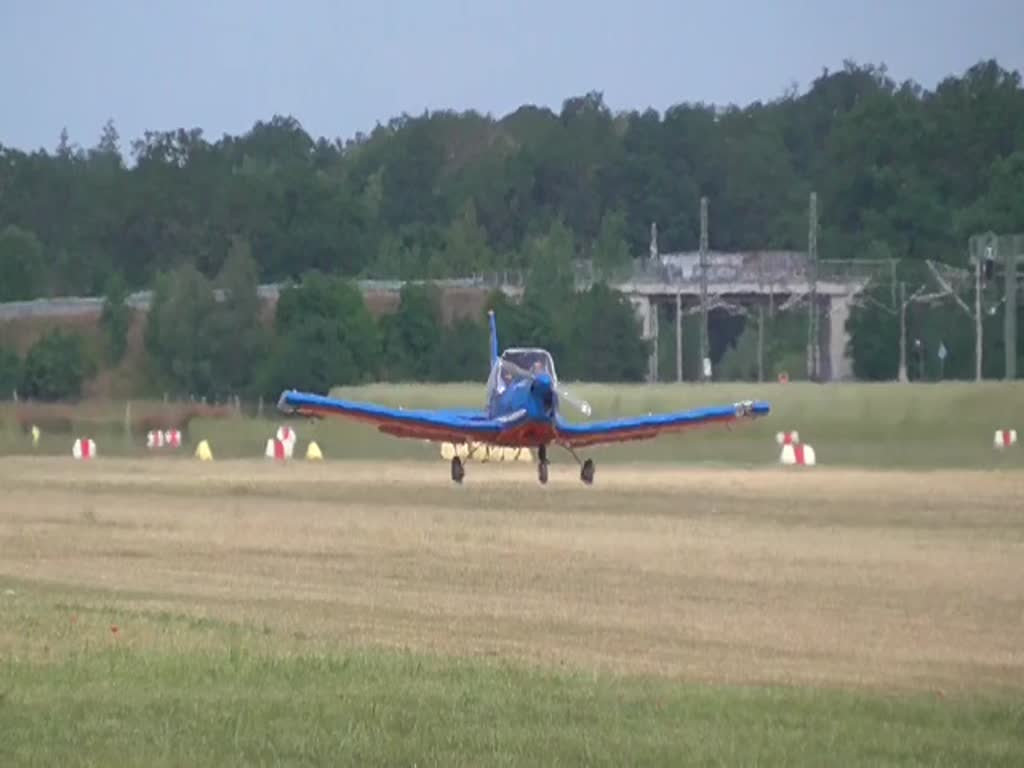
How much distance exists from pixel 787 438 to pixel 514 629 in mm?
30968

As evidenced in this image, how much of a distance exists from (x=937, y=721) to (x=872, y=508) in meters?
16.2

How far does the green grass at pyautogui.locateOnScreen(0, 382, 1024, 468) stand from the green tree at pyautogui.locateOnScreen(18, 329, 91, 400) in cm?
1015

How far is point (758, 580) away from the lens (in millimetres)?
20344

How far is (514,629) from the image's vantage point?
16.9 meters

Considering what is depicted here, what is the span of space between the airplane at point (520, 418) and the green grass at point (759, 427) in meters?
5.32

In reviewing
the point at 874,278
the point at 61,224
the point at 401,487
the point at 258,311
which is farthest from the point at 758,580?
the point at 61,224

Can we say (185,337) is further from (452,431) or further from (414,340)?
(452,431)

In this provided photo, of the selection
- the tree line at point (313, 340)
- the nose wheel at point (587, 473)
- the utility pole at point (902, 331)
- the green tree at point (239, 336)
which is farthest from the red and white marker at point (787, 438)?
the green tree at point (239, 336)

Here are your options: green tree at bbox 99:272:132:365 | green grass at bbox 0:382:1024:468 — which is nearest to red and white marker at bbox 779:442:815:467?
green grass at bbox 0:382:1024:468

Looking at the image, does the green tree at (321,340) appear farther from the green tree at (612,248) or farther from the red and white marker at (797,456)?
the red and white marker at (797,456)

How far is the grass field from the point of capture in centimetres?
1208

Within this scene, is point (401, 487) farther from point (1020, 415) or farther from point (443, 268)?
point (443, 268)

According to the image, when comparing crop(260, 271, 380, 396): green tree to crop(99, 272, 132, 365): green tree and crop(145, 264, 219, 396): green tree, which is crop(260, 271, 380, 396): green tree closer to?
crop(145, 264, 219, 396): green tree

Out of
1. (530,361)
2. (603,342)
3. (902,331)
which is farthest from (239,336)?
(530,361)
